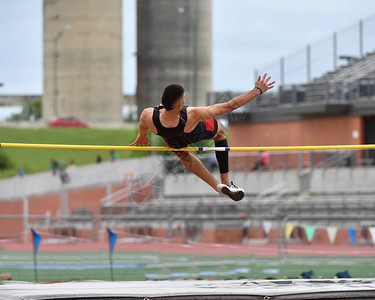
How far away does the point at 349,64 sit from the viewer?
86.9 ft

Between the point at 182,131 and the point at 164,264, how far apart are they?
6329mm

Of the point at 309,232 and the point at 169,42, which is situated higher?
the point at 169,42

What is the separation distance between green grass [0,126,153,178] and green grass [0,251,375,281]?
1057 inches

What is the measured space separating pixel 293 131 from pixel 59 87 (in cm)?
3856

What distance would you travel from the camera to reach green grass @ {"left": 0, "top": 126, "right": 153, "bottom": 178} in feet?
145

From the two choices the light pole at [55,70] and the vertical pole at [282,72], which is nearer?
the vertical pole at [282,72]

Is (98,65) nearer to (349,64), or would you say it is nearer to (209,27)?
(209,27)

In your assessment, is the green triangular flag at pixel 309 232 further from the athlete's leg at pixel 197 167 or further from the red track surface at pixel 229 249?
the athlete's leg at pixel 197 167

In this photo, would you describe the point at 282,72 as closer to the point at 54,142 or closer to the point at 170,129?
the point at 170,129

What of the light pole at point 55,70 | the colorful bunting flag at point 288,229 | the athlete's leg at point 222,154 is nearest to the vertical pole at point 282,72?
the colorful bunting flag at point 288,229

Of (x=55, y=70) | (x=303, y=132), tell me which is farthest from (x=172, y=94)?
(x=55, y=70)

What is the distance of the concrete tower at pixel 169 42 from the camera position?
43969mm

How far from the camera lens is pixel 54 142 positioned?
162 feet

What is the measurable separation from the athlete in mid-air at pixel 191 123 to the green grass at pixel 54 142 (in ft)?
108
